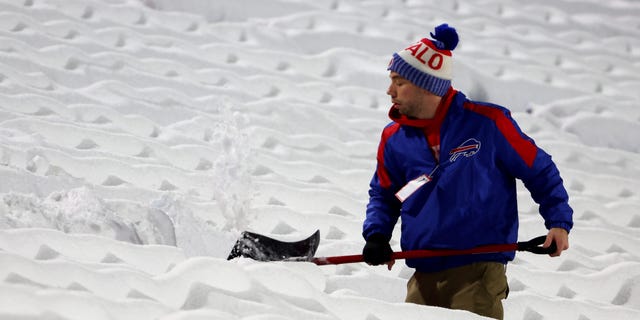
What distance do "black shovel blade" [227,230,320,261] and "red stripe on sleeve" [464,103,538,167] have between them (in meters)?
0.66

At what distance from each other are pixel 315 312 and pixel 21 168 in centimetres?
144

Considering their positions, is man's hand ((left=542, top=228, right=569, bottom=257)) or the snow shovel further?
the snow shovel

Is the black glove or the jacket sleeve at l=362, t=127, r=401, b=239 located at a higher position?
the jacket sleeve at l=362, t=127, r=401, b=239

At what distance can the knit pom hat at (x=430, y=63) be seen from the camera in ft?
8.00

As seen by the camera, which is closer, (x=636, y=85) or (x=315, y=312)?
(x=315, y=312)

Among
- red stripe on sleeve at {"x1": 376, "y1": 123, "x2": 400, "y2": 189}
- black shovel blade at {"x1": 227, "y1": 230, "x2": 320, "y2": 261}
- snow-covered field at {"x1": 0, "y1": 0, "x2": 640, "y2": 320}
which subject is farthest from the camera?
black shovel blade at {"x1": 227, "y1": 230, "x2": 320, "y2": 261}

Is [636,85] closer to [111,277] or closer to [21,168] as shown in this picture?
[21,168]

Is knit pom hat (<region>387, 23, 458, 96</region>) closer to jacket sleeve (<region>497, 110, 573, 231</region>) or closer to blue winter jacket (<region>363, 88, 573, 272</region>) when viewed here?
blue winter jacket (<region>363, 88, 573, 272</region>)

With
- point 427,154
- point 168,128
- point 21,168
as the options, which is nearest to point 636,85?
point 168,128

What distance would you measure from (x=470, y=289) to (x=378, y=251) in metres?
0.27

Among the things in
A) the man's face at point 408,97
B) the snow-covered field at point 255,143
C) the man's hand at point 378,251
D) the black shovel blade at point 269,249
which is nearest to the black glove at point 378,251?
the man's hand at point 378,251

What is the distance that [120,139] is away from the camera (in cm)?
366

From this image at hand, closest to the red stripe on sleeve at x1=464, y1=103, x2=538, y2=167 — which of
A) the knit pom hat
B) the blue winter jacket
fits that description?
the blue winter jacket

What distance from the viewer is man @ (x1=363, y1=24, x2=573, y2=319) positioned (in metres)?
2.32
